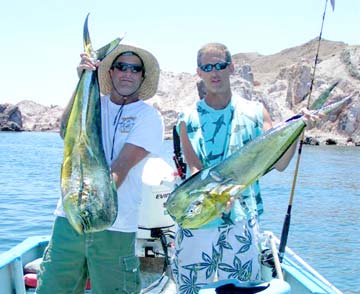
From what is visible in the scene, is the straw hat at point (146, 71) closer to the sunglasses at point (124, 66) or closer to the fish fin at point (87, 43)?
the sunglasses at point (124, 66)

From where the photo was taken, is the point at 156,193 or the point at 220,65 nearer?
the point at 220,65

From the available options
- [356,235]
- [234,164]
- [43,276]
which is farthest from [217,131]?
[356,235]

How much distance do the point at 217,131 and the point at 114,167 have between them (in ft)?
2.13

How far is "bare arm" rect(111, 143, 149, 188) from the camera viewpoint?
3.17 m

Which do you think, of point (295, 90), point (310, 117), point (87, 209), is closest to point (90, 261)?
point (87, 209)

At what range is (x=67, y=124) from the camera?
10.1 ft

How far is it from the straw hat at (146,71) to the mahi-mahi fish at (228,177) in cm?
90

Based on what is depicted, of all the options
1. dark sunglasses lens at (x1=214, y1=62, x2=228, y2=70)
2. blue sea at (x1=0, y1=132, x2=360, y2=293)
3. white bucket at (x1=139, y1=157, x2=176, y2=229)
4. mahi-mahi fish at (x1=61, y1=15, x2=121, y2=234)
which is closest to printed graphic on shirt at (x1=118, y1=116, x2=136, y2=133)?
mahi-mahi fish at (x1=61, y1=15, x2=121, y2=234)

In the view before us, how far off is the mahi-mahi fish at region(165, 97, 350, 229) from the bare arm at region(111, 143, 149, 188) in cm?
34

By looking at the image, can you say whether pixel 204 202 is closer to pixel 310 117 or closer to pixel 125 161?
pixel 125 161

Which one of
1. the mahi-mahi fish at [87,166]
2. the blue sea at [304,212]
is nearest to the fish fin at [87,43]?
the mahi-mahi fish at [87,166]

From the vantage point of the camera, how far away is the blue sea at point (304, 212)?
37.9 ft

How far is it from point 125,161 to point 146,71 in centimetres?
68

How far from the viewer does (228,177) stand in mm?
2928
